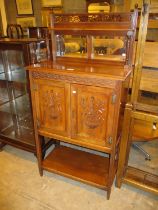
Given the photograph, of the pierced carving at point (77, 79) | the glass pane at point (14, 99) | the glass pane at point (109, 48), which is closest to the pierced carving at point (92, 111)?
the pierced carving at point (77, 79)

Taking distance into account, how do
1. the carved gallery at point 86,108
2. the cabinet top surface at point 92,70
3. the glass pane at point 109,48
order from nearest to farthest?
the cabinet top surface at point 92,70
the carved gallery at point 86,108
the glass pane at point 109,48

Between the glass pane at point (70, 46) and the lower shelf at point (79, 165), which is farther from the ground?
the glass pane at point (70, 46)

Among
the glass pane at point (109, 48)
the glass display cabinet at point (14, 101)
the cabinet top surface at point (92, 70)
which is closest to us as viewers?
the cabinet top surface at point (92, 70)

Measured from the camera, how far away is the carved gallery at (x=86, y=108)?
1.27m

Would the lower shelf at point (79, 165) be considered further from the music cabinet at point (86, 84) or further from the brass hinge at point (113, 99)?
the brass hinge at point (113, 99)

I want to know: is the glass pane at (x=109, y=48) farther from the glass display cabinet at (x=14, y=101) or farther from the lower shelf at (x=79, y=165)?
the lower shelf at (x=79, y=165)

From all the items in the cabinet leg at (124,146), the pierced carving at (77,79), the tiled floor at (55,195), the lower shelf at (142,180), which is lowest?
the tiled floor at (55,195)

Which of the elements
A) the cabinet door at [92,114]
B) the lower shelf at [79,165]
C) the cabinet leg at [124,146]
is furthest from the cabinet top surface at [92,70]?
the lower shelf at [79,165]

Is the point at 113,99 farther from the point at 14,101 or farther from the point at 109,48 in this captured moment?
the point at 14,101

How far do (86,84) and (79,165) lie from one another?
89 centimetres

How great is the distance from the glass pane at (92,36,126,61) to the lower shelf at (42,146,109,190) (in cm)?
102

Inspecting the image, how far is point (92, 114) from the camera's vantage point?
1330 millimetres

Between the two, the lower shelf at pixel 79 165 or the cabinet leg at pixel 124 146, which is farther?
the lower shelf at pixel 79 165

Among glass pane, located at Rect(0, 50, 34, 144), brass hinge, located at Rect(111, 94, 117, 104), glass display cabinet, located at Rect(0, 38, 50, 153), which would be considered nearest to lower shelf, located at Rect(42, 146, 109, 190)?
glass display cabinet, located at Rect(0, 38, 50, 153)
